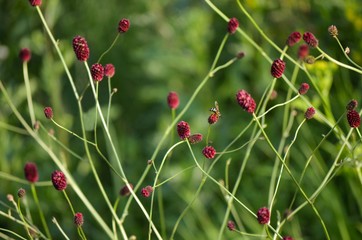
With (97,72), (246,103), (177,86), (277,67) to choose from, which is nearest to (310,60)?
(277,67)

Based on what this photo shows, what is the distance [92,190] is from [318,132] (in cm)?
80

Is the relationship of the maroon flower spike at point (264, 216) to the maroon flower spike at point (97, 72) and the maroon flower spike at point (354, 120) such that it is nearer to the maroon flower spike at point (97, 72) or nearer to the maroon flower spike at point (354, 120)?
the maroon flower spike at point (354, 120)

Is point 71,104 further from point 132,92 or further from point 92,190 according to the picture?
point 92,190

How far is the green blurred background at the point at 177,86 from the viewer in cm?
202

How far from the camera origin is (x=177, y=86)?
245 cm

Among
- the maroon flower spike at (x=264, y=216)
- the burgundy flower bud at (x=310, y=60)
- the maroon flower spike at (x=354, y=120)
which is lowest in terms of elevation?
the maroon flower spike at (x=264, y=216)

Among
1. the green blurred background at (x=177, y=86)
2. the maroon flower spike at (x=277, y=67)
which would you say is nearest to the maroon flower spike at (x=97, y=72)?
the maroon flower spike at (x=277, y=67)

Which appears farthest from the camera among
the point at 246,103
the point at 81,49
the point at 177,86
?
the point at 177,86

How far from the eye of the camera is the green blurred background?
6.63ft

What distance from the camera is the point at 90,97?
281cm

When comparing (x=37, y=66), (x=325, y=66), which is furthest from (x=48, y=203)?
(x=325, y=66)

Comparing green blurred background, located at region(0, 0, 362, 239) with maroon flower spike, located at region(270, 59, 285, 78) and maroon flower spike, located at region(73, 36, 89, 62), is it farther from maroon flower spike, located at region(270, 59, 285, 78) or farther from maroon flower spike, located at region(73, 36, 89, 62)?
maroon flower spike, located at region(73, 36, 89, 62)

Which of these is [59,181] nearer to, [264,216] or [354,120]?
[264,216]

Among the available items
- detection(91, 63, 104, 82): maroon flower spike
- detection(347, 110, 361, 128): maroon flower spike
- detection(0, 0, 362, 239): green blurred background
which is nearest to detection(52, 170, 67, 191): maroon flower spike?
detection(91, 63, 104, 82): maroon flower spike
